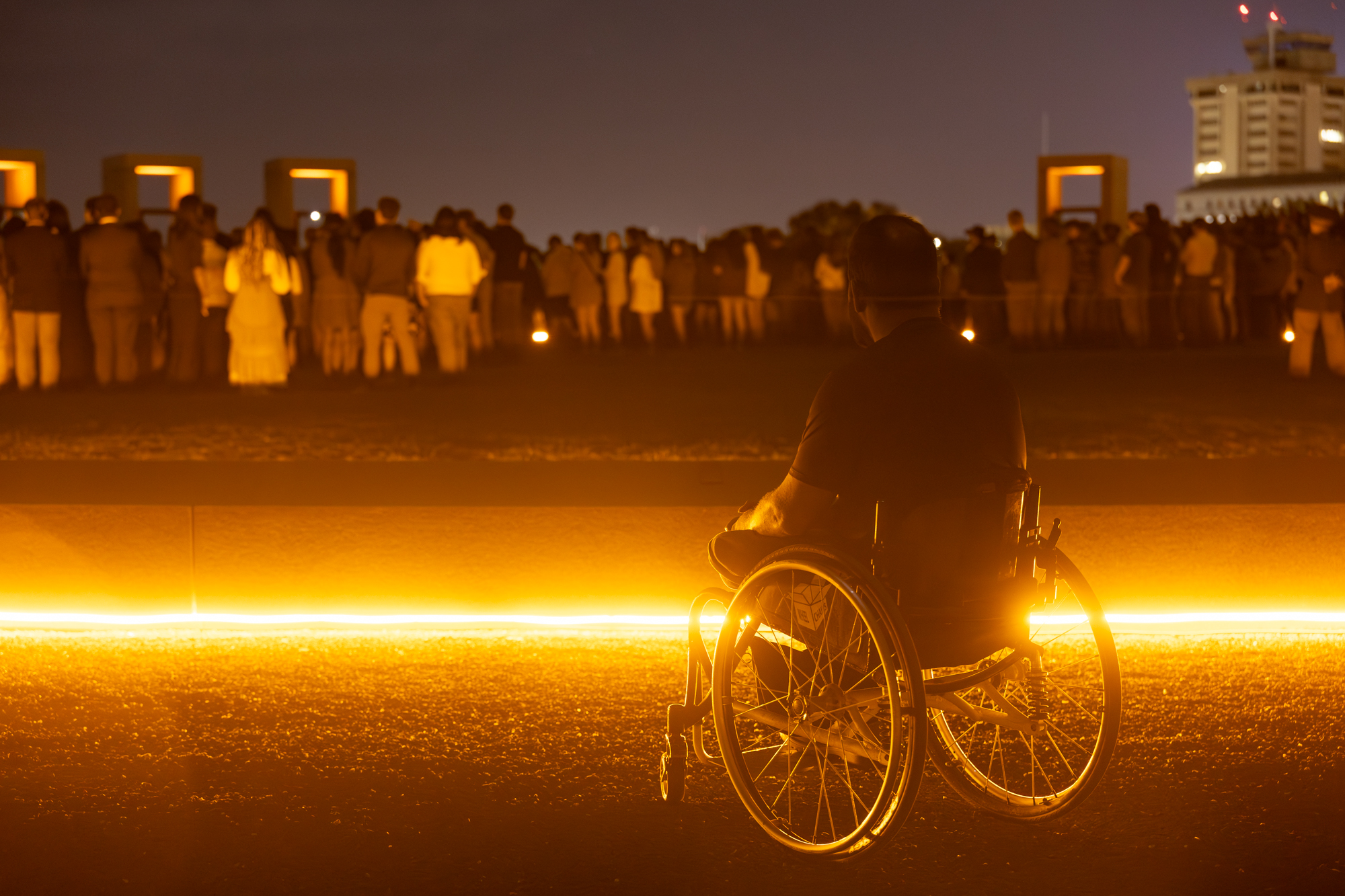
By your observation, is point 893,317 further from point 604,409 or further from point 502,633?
point 604,409

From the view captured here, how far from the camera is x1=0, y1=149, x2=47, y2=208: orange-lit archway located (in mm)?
21469

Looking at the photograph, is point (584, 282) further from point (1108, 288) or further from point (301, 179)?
point (1108, 288)

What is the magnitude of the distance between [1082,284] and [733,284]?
Result: 4.72 metres

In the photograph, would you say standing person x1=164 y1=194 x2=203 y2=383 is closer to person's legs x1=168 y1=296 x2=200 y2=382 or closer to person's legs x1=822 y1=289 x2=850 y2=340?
person's legs x1=168 y1=296 x2=200 y2=382

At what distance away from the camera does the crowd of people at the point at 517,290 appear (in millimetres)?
14570

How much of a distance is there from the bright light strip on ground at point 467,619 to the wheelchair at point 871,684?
2.14 m

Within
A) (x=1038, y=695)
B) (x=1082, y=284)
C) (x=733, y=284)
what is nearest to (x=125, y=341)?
(x=733, y=284)

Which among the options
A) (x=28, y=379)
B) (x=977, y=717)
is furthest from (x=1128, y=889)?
(x=28, y=379)

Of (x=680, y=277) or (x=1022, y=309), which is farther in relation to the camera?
(x=680, y=277)

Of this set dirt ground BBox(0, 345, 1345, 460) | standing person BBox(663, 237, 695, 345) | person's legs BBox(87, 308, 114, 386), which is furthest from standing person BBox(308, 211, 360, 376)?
standing person BBox(663, 237, 695, 345)

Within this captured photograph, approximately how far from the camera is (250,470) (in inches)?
366

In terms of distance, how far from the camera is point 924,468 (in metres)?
3.77

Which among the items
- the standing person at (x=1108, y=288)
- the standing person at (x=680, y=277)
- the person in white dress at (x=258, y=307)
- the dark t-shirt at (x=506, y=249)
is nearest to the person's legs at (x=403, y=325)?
the person in white dress at (x=258, y=307)

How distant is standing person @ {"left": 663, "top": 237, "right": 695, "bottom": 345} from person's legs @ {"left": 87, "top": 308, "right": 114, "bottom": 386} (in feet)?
29.6
